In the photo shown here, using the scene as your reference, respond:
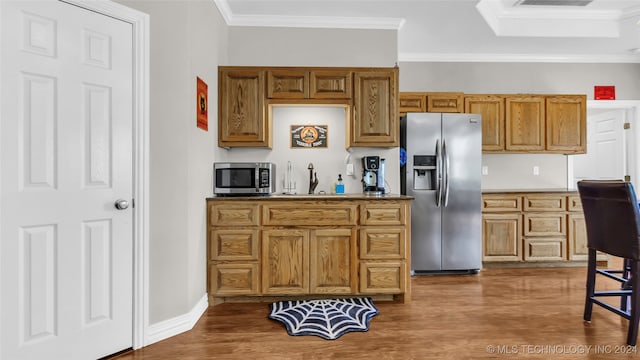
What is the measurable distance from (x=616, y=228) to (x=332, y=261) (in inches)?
76.7

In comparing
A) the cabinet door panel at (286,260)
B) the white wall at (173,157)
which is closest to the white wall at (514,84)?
the cabinet door panel at (286,260)

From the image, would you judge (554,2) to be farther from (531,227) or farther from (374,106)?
(531,227)

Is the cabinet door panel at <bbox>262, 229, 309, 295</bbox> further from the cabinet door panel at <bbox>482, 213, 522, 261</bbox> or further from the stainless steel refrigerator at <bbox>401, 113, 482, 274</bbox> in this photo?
the cabinet door panel at <bbox>482, 213, 522, 261</bbox>

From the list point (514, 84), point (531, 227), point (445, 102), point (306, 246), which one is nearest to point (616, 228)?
point (531, 227)

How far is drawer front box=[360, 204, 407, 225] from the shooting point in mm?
2863

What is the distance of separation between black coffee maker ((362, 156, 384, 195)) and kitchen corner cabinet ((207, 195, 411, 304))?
0.45 metres

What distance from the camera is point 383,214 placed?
287cm

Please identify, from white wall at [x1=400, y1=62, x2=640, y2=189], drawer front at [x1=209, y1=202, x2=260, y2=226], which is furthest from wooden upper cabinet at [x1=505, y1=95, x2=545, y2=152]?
drawer front at [x1=209, y1=202, x2=260, y2=226]

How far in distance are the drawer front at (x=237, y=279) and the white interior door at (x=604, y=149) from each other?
4.79 meters

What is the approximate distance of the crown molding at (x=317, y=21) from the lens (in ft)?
11.0

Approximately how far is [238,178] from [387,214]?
1.30 meters
